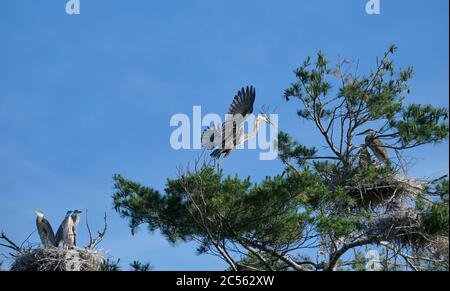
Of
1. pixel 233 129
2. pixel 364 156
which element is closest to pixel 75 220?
pixel 233 129

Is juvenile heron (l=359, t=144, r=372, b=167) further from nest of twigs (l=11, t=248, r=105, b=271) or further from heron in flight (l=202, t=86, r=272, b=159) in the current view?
nest of twigs (l=11, t=248, r=105, b=271)

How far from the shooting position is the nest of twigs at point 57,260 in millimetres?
14656

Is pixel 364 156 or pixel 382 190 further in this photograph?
pixel 364 156

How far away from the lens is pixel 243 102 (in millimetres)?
16625

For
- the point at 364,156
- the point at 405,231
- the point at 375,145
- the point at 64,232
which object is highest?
the point at 375,145

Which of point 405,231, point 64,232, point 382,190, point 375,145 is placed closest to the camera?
point 405,231

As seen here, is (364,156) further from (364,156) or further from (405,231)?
(405,231)

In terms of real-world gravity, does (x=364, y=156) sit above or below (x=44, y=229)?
above

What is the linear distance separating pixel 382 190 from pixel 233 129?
281 cm

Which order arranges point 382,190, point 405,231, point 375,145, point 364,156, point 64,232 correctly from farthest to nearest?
point 375,145, point 364,156, point 382,190, point 64,232, point 405,231

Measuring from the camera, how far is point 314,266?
50.1 feet
